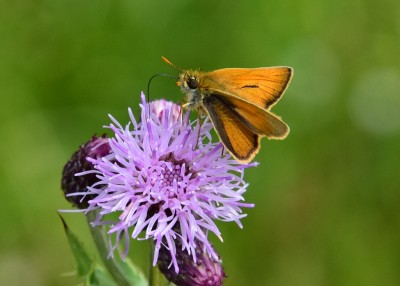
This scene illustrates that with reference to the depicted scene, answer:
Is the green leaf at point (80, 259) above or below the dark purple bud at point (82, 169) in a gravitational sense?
below

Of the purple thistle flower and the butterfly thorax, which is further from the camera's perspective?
the butterfly thorax

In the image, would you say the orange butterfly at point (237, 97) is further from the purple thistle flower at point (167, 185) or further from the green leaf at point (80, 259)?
the green leaf at point (80, 259)

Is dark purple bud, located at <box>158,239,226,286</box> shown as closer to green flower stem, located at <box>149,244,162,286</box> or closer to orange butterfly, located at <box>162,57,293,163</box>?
green flower stem, located at <box>149,244,162,286</box>

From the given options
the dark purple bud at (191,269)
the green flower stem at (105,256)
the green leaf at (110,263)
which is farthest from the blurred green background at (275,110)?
the dark purple bud at (191,269)

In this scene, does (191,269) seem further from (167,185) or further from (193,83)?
(193,83)

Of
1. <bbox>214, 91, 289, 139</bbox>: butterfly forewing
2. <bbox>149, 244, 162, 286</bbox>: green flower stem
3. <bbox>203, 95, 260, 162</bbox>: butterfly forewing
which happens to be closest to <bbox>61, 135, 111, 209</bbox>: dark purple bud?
Result: <bbox>149, 244, 162, 286</bbox>: green flower stem

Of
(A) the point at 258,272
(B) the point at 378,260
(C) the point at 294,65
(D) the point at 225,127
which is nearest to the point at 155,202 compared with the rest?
(D) the point at 225,127

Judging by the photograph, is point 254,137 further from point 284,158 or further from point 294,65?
point 294,65
